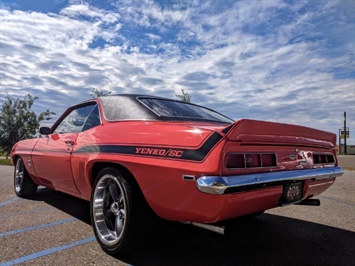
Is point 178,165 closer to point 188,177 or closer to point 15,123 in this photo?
point 188,177

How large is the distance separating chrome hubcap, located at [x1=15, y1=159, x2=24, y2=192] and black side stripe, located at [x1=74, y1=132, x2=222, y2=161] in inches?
119

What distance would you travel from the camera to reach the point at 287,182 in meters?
2.45

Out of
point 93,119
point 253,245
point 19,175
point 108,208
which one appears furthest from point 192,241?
point 19,175

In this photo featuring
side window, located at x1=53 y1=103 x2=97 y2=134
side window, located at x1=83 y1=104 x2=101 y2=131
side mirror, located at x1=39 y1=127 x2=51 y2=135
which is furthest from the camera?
side mirror, located at x1=39 y1=127 x2=51 y2=135

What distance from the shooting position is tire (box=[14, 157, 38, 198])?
5051mm

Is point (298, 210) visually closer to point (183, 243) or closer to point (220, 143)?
point (183, 243)

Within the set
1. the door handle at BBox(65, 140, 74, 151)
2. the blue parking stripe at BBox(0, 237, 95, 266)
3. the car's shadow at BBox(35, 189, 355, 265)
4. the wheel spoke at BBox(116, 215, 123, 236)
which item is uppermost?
the door handle at BBox(65, 140, 74, 151)

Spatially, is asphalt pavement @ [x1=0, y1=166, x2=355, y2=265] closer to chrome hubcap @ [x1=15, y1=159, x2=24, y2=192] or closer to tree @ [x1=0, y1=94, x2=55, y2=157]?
chrome hubcap @ [x1=15, y1=159, x2=24, y2=192]

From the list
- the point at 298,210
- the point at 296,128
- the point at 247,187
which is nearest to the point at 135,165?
the point at 247,187

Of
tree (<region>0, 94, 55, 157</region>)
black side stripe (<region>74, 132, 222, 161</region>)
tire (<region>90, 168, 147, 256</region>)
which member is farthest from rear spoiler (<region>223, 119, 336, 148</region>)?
tree (<region>0, 94, 55, 157</region>)

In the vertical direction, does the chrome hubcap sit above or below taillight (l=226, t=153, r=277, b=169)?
below

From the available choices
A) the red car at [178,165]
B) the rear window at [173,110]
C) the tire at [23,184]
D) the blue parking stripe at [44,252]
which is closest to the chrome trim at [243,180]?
the red car at [178,165]

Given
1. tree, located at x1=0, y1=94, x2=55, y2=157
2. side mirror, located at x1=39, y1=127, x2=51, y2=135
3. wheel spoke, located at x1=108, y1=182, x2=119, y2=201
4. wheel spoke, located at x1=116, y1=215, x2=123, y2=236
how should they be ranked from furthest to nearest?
tree, located at x1=0, y1=94, x2=55, y2=157 → side mirror, located at x1=39, y1=127, x2=51, y2=135 → wheel spoke, located at x1=108, y1=182, x2=119, y2=201 → wheel spoke, located at x1=116, y1=215, x2=123, y2=236

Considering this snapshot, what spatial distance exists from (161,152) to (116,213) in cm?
92
